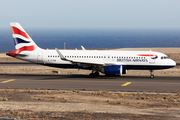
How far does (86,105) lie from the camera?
2217 cm

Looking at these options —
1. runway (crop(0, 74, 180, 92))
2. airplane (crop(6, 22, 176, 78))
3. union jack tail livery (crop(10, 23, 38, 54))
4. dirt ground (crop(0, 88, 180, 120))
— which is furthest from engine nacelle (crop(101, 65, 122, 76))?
union jack tail livery (crop(10, 23, 38, 54))

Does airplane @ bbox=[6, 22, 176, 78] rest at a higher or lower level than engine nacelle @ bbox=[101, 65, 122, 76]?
higher

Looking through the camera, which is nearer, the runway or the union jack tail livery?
the runway

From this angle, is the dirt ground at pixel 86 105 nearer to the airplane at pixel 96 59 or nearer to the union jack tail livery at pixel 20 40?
the airplane at pixel 96 59

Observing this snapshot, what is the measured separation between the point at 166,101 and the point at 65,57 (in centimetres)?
1848

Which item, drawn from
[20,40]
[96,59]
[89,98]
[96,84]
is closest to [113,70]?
[96,59]

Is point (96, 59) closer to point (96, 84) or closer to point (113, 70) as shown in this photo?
point (113, 70)

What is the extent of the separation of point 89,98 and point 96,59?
46.3ft

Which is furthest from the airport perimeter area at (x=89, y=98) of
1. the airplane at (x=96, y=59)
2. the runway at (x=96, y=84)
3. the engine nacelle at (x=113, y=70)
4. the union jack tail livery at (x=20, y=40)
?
the union jack tail livery at (x=20, y=40)

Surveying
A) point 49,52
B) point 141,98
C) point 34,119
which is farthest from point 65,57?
point 34,119

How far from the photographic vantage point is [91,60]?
127 feet

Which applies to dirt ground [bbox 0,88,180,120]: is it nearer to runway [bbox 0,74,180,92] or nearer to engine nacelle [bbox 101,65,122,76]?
runway [bbox 0,74,180,92]

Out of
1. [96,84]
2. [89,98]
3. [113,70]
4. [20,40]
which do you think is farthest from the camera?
[20,40]

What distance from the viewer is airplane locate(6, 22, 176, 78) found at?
122 ft
